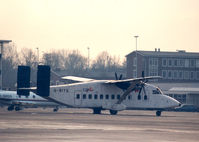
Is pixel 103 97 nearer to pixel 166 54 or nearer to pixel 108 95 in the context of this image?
pixel 108 95

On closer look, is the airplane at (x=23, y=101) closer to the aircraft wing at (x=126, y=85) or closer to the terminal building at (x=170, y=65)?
the aircraft wing at (x=126, y=85)

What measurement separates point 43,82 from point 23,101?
31.2 feet

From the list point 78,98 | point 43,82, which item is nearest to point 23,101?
point 43,82

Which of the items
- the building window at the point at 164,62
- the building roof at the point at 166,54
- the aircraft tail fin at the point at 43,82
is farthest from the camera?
the building window at the point at 164,62

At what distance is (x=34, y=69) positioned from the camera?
194625 millimetres

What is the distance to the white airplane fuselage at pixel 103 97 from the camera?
237ft

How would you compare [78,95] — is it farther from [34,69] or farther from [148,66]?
[34,69]

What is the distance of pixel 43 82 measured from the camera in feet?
231

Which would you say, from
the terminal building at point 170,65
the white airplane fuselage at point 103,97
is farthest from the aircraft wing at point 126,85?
the terminal building at point 170,65

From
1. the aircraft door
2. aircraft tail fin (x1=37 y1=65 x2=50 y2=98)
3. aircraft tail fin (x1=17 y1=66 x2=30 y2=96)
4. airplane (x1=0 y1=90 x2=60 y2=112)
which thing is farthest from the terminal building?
aircraft tail fin (x1=37 y1=65 x2=50 y2=98)

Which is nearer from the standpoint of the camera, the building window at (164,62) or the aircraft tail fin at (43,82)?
the aircraft tail fin at (43,82)

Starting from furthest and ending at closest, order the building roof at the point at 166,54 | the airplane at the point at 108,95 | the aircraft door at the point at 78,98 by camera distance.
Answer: the building roof at the point at 166,54 → the aircraft door at the point at 78,98 → the airplane at the point at 108,95

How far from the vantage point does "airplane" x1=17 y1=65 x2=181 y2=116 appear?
7175 cm

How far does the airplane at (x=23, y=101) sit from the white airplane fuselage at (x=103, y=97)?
448 centimetres
